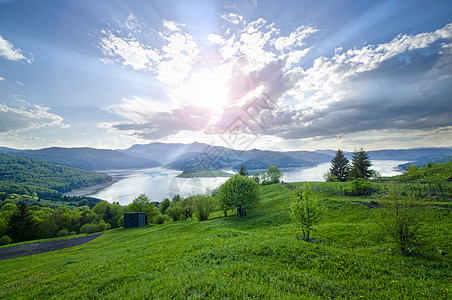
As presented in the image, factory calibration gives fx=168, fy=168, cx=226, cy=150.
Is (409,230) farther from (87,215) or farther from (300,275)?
(87,215)

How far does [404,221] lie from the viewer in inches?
442

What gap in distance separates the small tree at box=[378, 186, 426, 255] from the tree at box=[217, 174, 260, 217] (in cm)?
2584

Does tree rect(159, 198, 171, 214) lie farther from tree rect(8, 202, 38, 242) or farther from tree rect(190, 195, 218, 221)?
tree rect(8, 202, 38, 242)

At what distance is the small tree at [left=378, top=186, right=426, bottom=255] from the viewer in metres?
11.2

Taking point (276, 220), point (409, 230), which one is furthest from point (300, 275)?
point (276, 220)

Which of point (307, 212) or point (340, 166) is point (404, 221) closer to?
point (307, 212)

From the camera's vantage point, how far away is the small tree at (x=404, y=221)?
36.6 ft

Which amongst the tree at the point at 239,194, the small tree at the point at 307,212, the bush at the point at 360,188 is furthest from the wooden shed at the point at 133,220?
the bush at the point at 360,188

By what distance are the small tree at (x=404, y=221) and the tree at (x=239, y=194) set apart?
2584 centimetres

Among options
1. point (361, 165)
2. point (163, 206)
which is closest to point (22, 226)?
point (163, 206)

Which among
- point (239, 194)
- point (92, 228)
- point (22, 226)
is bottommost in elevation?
point (92, 228)

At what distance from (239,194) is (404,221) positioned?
89.9 feet

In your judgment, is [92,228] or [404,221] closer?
[404,221]

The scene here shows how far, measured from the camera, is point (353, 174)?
5425 centimetres
